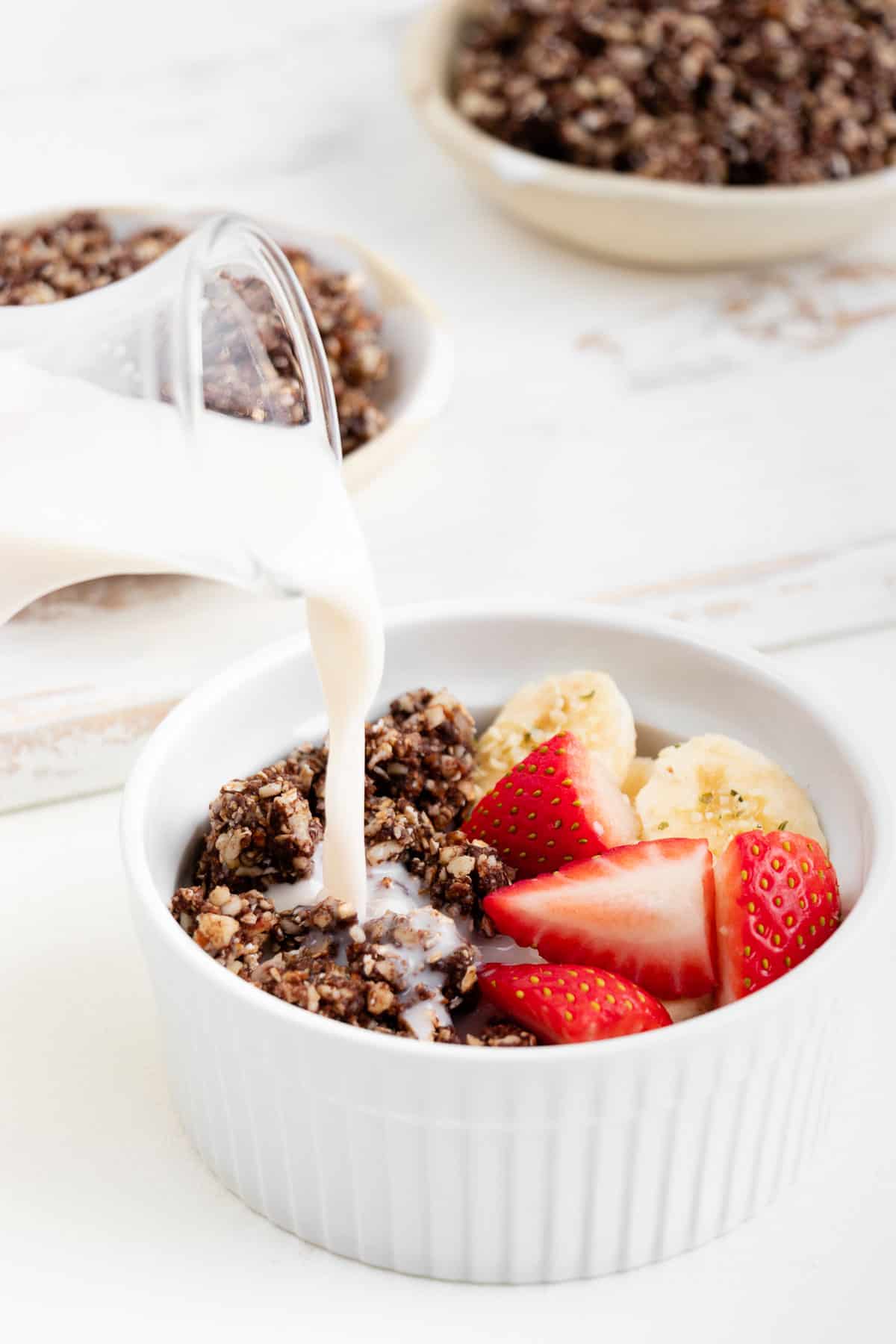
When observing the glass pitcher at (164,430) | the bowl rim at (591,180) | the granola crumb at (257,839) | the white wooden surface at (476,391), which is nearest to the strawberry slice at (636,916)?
the granola crumb at (257,839)

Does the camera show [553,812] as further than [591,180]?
No

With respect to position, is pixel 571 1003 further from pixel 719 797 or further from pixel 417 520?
pixel 417 520

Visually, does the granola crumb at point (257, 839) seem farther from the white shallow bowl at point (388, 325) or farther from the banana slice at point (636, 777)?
the white shallow bowl at point (388, 325)

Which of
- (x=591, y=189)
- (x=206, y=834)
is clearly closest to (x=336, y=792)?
(x=206, y=834)

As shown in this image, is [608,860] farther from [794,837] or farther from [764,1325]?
[764,1325]

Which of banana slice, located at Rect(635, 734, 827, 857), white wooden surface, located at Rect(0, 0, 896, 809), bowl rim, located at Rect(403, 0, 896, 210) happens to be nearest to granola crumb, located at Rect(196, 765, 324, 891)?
banana slice, located at Rect(635, 734, 827, 857)

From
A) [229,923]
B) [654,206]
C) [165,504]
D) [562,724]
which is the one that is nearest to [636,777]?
Answer: [562,724]
